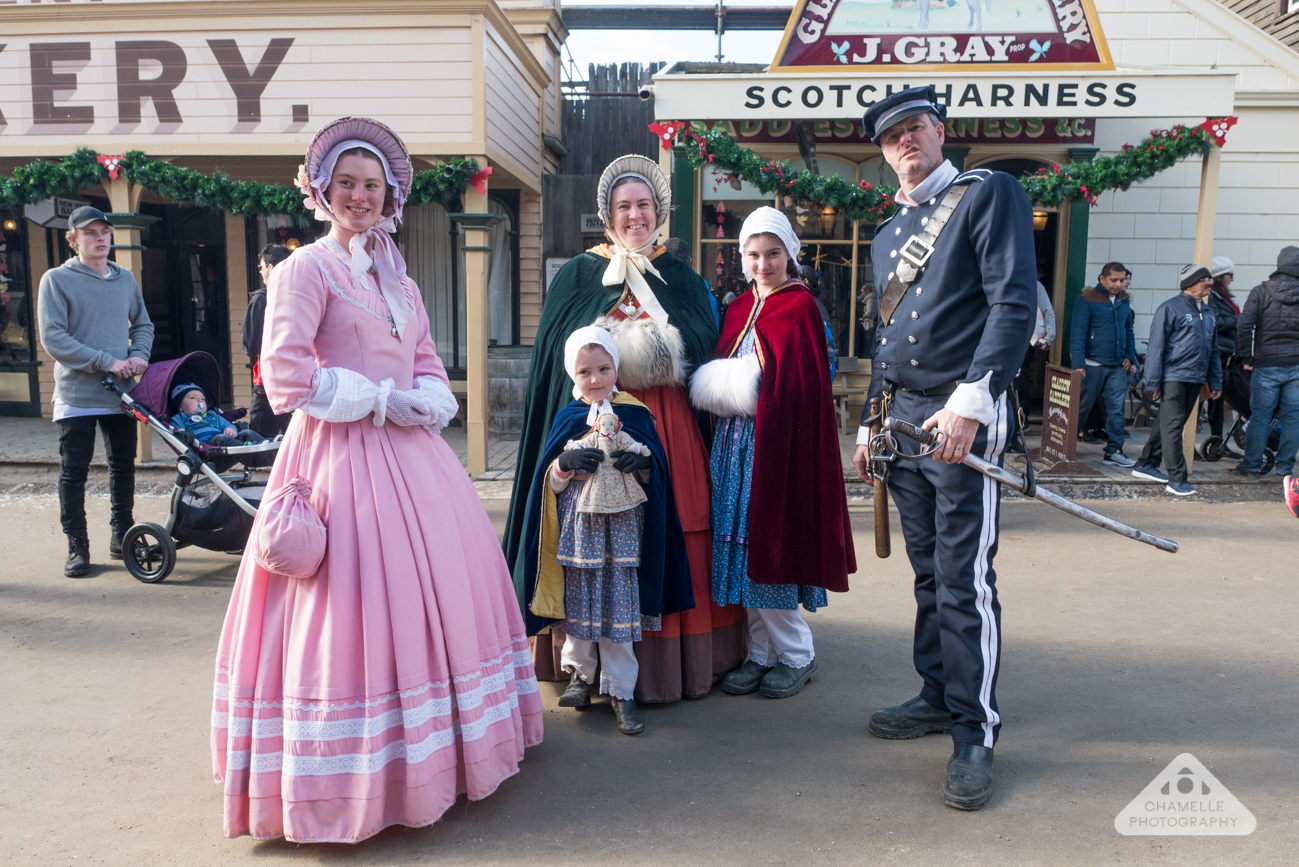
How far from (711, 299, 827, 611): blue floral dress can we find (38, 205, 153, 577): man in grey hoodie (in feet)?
12.0

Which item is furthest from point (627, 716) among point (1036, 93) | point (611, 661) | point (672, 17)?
point (672, 17)

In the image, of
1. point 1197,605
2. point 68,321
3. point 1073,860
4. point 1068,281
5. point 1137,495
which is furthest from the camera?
point 1068,281

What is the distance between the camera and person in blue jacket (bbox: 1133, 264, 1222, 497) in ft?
23.2

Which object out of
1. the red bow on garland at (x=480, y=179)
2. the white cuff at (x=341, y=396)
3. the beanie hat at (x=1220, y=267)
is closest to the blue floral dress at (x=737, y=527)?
the white cuff at (x=341, y=396)

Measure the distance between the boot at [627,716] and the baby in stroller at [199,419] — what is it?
3093 mm

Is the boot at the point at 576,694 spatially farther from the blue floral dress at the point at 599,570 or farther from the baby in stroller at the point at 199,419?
the baby in stroller at the point at 199,419

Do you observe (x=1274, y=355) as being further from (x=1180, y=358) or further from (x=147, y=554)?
(x=147, y=554)

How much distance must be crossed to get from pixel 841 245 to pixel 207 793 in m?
8.60

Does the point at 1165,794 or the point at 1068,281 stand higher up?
the point at 1068,281

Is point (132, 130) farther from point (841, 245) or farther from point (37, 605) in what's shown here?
point (841, 245)

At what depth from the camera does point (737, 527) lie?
356 centimetres

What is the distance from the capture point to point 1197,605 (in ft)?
15.5

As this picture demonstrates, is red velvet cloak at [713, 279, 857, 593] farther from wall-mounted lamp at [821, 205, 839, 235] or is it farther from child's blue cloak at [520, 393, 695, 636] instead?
wall-mounted lamp at [821, 205, 839, 235]

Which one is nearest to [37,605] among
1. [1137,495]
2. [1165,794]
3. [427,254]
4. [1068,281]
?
[1165,794]
